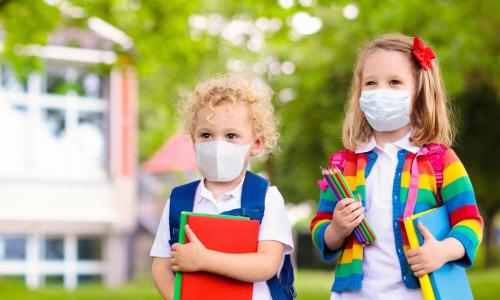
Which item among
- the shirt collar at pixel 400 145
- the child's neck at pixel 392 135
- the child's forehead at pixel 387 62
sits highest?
the child's forehead at pixel 387 62

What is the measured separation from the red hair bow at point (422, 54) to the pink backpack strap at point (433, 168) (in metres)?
0.33

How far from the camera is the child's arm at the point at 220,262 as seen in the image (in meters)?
3.21

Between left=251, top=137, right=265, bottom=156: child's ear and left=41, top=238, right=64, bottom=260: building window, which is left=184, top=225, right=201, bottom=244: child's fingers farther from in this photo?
left=41, top=238, right=64, bottom=260: building window

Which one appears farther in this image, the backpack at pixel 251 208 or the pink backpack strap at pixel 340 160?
the pink backpack strap at pixel 340 160

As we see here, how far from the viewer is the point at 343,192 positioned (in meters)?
3.21

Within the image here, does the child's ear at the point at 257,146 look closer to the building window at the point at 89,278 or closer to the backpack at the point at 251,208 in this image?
the backpack at the point at 251,208

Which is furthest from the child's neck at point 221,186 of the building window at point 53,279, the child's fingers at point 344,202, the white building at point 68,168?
the building window at point 53,279

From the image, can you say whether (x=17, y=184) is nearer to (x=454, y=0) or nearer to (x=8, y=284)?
(x=8, y=284)

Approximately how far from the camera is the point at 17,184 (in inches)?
833

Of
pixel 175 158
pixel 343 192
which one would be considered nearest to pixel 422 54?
pixel 343 192

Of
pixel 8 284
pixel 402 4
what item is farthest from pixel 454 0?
pixel 8 284

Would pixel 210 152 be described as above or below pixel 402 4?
below

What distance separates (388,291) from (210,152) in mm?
856

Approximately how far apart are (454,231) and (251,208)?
769 millimetres
